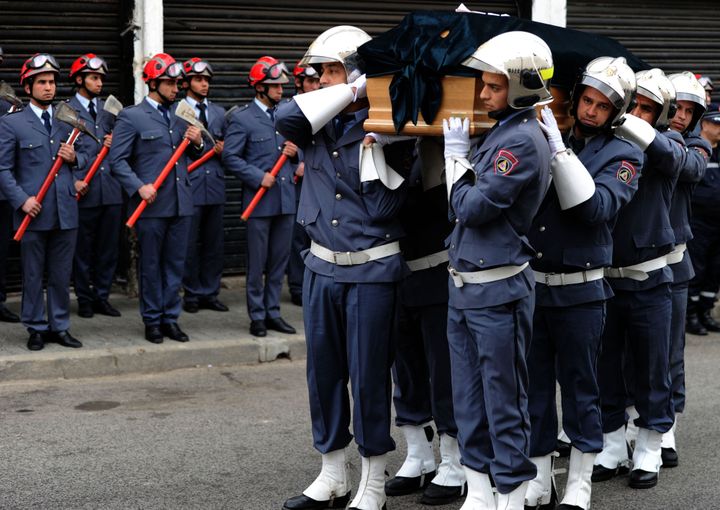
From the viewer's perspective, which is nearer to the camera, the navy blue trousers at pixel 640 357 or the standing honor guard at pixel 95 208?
the navy blue trousers at pixel 640 357

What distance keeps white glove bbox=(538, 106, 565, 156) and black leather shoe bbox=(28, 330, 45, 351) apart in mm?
4640

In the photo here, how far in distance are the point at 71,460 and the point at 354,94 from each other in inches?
97.4

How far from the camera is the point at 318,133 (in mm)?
5523

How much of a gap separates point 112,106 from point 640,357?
5197 millimetres

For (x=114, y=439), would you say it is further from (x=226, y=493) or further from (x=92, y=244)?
(x=92, y=244)

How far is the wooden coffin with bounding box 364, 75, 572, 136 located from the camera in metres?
5.04

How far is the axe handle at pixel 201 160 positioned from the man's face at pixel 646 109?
175 inches

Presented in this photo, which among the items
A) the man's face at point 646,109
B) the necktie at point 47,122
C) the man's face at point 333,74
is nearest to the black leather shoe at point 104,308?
the necktie at point 47,122

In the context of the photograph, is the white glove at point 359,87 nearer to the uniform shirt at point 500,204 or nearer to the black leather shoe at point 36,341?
the uniform shirt at point 500,204

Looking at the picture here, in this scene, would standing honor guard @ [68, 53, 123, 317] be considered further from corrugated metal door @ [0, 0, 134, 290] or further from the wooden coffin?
the wooden coffin

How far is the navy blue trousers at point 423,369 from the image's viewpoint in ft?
18.6

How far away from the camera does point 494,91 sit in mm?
4887

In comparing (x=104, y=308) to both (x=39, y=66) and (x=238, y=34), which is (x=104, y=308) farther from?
(x=238, y=34)

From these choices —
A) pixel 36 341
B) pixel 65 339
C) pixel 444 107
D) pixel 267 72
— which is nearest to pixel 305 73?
pixel 267 72
